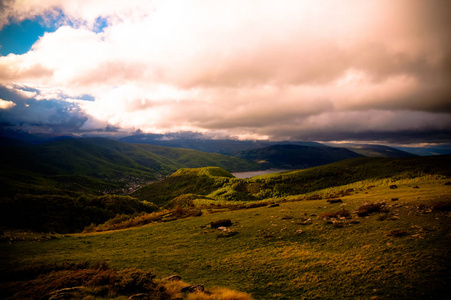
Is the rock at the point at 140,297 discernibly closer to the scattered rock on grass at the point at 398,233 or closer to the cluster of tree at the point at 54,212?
the scattered rock on grass at the point at 398,233

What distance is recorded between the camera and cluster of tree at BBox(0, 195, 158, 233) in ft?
150

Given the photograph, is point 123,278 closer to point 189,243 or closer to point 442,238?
point 189,243

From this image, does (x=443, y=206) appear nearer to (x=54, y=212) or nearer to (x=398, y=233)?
(x=398, y=233)

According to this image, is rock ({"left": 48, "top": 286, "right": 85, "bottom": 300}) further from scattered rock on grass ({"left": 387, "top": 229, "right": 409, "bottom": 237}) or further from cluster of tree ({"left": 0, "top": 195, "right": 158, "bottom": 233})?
cluster of tree ({"left": 0, "top": 195, "right": 158, "bottom": 233})

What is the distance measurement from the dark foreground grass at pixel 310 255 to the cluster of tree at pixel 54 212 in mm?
25354

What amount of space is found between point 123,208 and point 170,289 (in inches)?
2884

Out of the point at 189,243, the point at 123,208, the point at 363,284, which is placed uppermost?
the point at 363,284

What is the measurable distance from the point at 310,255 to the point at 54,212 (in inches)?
2751

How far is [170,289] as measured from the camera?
38.2 feet

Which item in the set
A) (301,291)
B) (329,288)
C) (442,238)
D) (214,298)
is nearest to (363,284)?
(329,288)

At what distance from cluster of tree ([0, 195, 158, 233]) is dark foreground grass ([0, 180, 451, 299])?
83.2ft

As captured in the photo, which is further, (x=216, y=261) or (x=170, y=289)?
(x=216, y=261)

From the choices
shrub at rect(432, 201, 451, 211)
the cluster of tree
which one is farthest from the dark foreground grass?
the cluster of tree

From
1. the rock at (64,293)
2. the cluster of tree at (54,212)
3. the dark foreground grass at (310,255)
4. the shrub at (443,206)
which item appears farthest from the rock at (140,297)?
the cluster of tree at (54,212)
